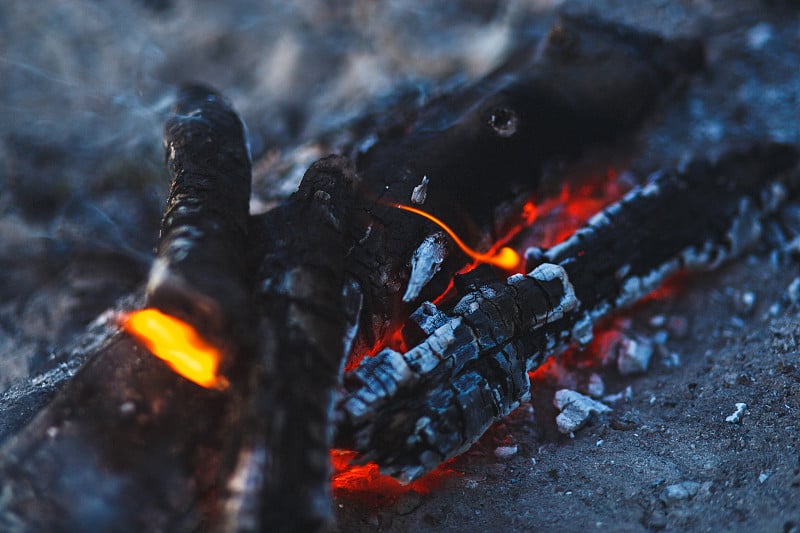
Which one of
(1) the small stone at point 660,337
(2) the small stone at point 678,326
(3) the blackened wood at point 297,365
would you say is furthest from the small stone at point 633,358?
(3) the blackened wood at point 297,365

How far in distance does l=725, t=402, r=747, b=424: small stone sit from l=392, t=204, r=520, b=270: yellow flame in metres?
1.17

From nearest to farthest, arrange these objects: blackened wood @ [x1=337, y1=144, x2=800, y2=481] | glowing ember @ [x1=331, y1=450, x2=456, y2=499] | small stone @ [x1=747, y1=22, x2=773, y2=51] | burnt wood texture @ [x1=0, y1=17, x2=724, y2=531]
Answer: burnt wood texture @ [x1=0, y1=17, x2=724, y2=531], blackened wood @ [x1=337, y1=144, x2=800, y2=481], glowing ember @ [x1=331, y1=450, x2=456, y2=499], small stone @ [x1=747, y1=22, x2=773, y2=51]

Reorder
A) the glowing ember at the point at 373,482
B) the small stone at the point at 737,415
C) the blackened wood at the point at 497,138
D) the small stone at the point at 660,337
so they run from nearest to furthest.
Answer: the glowing ember at the point at 373,482 < the small stone at the point at 737,415 < the blackened wood at the point at 497,138 < the small stone at the point at 660,337

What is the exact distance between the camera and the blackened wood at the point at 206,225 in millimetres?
1844

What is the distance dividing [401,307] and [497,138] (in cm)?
113

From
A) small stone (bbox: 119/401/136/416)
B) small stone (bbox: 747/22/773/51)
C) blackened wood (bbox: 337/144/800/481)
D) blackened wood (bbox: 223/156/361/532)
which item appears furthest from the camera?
small stone (bbox: 747/22/773/51)

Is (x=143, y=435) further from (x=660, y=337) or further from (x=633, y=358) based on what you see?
(x=660, y=337)

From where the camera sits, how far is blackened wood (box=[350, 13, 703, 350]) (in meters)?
2.51

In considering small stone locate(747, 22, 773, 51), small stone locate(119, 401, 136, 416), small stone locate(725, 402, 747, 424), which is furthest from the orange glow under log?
small stone locate(747, 22, 773, 51)

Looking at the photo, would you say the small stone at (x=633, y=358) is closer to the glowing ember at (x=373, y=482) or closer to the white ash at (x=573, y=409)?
the white ash at (x=573, y=409)

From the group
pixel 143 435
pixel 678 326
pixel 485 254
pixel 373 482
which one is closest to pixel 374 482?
pixel 373 482

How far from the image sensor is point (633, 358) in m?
2.90

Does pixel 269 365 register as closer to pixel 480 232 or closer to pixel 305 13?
pixel 480 232

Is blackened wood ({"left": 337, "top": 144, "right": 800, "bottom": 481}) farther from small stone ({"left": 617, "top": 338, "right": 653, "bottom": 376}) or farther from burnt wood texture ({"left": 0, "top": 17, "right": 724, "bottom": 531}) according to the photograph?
small stone ({"left": 617, "top": 338, "right": 653, "bottom": 376})
